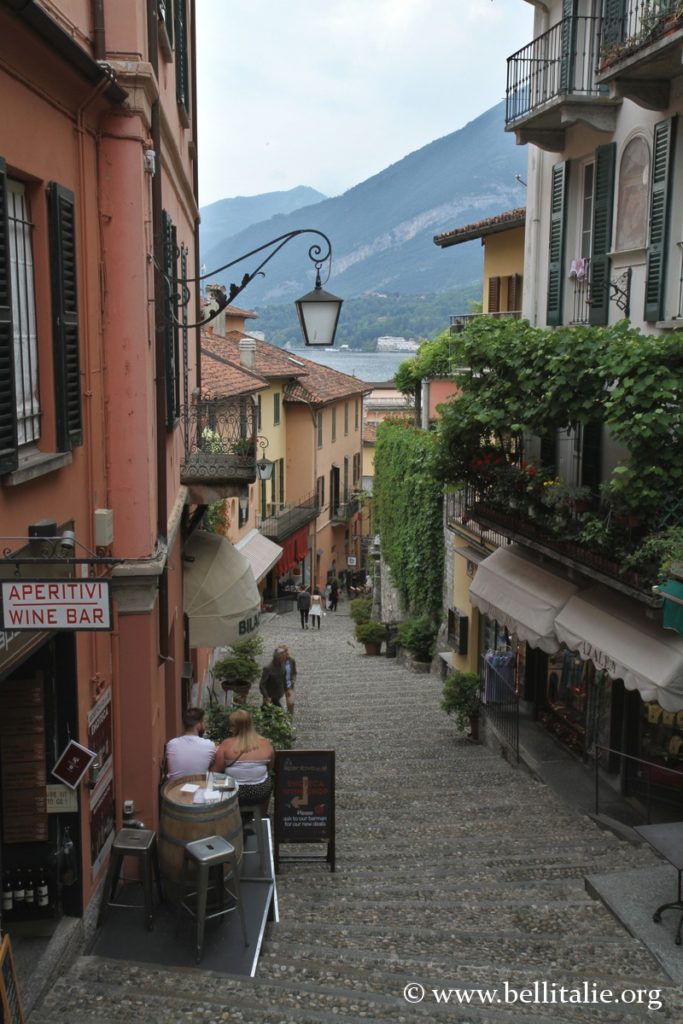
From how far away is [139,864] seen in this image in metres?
7.55

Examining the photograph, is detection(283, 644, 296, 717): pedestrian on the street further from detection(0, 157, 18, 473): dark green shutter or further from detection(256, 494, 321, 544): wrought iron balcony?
detection(256, 494, 321, 544): wrought iron balcony

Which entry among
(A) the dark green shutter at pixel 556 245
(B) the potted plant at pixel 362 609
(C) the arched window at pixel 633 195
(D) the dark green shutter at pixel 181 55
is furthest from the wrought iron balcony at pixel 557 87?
(B) the potted plant at pixel 362 609

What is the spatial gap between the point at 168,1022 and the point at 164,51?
8300 millimetres

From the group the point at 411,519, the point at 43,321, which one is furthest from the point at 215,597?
the point at 411,519

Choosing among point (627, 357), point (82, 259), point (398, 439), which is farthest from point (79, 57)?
point (398, 439)

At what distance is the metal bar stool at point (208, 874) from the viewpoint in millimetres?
6938

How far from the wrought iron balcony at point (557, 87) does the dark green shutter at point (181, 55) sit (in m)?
4.67

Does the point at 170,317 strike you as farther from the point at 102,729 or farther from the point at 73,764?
the point at 73,764

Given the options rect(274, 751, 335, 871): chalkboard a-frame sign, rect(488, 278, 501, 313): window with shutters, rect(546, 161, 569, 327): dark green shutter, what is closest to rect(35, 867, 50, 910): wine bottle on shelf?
rect(274, 751, 335, 871): chalkboard a-frame sign

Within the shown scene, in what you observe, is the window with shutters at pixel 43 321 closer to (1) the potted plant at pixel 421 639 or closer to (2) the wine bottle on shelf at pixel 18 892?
(2) the wine bottle on shelf at pixel 18 892

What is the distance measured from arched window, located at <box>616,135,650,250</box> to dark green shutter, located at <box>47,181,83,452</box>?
26.7 ft

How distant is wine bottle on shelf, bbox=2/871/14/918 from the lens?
268 inches

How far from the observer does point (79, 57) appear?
6180 millimetres

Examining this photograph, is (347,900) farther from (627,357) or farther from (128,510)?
(627,357)
